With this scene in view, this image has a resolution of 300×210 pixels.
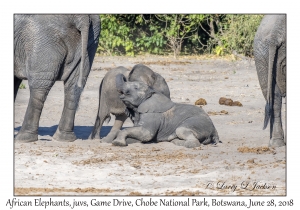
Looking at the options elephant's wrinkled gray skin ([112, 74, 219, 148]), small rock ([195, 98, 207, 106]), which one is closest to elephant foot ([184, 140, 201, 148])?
elephant's wrinkled gray skin ([112, 74, 219, 148])

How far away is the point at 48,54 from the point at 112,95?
97 cm

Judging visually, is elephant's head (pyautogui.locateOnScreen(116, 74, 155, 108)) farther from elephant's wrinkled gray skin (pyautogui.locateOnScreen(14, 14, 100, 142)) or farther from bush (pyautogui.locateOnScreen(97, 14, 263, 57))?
bush (pyautogui.locateOnScreen(97, 14, 263, 57))

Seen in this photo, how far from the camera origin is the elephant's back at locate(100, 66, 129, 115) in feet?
32.8

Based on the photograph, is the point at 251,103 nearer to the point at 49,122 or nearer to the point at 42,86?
the point at 49,122

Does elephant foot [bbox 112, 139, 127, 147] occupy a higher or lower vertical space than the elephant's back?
lower

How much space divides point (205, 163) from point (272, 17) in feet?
5.79

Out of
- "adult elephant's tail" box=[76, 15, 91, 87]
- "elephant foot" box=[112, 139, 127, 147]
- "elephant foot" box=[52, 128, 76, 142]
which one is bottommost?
"elephant foot" box=[52, 128, 76, 142]

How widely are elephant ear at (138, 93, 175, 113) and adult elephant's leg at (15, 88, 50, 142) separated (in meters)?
1.16

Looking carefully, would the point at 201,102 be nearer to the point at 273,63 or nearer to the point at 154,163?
the point at 273,63

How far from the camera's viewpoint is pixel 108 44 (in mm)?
20281

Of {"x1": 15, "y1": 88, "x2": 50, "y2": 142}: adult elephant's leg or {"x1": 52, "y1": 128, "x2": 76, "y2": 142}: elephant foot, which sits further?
{"x1": 52, "y1": 128, "x2": 76, "y2": 142}: elephant foot

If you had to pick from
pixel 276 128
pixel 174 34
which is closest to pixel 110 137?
pixel 276 128

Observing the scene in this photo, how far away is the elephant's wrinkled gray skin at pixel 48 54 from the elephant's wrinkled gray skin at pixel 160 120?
1.83ft

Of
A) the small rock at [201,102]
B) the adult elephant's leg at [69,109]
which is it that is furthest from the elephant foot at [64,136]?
the small rock at [201,102]
